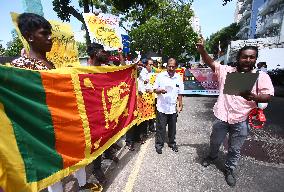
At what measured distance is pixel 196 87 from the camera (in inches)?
557

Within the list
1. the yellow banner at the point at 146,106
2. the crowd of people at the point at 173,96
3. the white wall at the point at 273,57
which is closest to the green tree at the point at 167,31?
the white wall at the point at 273,57

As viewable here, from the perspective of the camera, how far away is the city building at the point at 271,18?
44.1 metres

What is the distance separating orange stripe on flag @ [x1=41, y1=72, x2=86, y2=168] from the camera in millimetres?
2828

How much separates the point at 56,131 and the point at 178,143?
3.92 metres

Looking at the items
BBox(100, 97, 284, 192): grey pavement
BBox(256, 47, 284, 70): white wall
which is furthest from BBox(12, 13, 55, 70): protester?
BBox(256, 47, 284, 70): white wall

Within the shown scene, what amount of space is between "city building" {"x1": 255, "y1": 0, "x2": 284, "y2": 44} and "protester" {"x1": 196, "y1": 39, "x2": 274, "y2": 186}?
41178mm

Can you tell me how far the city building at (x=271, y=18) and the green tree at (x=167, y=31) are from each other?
1454cm

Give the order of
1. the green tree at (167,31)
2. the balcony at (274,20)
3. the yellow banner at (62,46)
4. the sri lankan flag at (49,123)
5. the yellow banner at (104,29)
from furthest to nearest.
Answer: the balcony at (274,20) < the green tree at (167,31) < the yellow banner at (104,29) < the yellow banner at (62,46) < the sri lankan flag at (49,123)

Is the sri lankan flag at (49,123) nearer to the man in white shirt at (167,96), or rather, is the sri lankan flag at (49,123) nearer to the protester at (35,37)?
the protester at (35,37)

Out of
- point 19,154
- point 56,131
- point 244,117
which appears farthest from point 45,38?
point 244,117

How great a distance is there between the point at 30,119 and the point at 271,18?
52.7 meters

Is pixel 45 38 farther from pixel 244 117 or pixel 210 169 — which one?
pixel 210 169

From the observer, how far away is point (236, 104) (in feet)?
14.4

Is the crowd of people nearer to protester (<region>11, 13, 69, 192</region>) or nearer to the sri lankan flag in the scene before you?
protester (<region>11, 13, 69, 192</region>)
